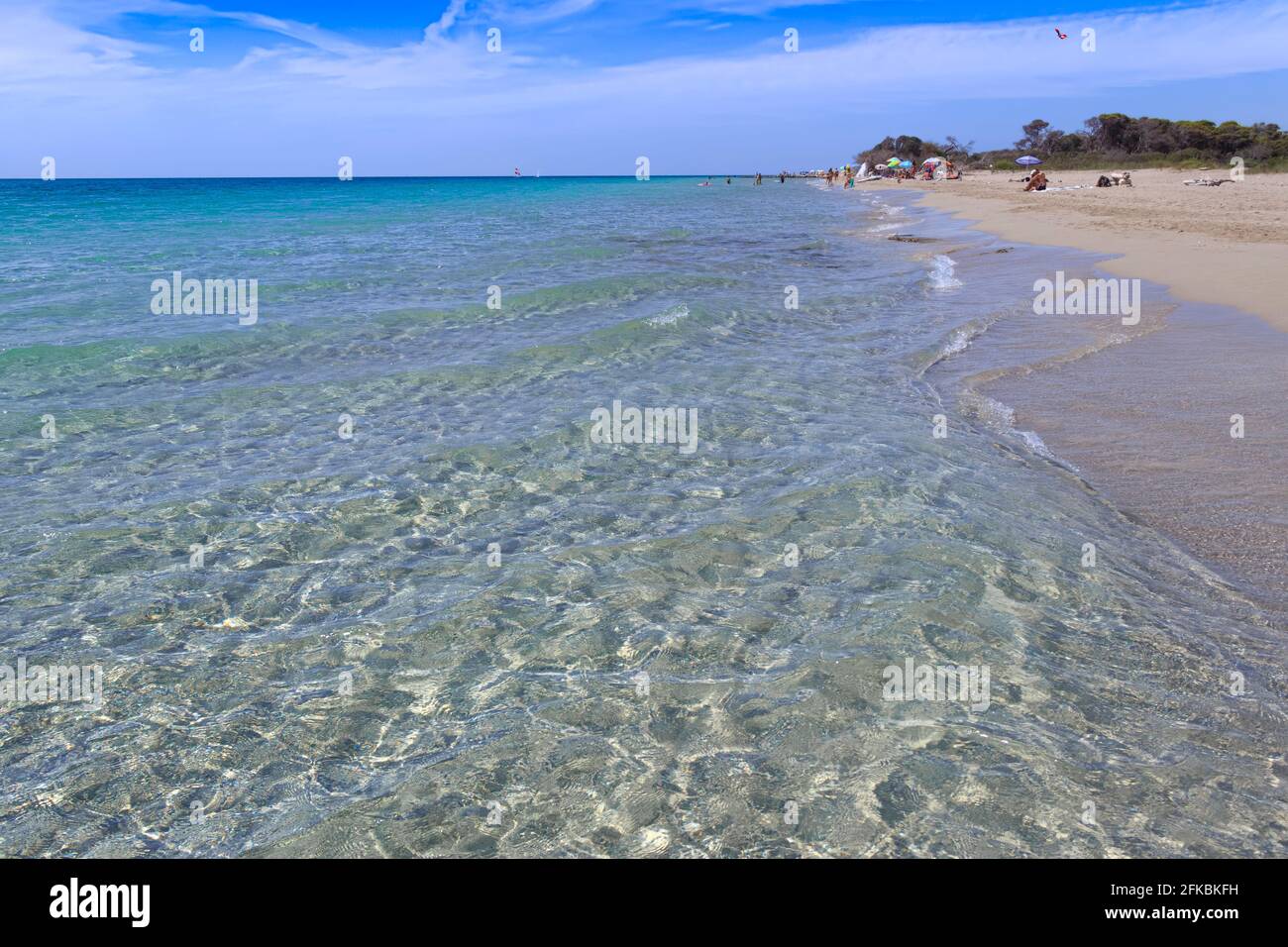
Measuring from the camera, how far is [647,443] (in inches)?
369

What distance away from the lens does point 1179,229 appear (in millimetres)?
27516

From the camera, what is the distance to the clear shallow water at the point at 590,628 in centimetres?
399

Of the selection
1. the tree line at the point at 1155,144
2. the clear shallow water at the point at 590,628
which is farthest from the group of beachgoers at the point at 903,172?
the clear shallow water at the point at 590,628

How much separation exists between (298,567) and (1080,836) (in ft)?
18.5

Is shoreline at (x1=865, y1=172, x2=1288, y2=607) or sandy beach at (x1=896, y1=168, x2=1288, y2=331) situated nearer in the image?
shoreline at (x1=865, y1=172, x2=1288, y2=607)

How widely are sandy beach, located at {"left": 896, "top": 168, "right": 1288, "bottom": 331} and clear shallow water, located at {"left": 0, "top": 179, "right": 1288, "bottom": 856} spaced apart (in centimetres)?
1061

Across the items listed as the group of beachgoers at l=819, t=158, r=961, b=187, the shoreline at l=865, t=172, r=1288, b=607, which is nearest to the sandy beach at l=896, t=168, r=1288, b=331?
the shoreline at l=865, t=172, r=1288, b=607

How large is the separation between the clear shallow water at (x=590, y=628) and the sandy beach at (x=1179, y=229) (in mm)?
10608

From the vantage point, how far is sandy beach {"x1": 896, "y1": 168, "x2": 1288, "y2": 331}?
17.8 meters

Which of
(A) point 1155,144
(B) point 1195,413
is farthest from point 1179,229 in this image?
(A) point 1155,144

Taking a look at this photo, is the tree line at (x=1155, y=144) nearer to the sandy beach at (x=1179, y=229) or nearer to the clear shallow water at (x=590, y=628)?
the sandy beach at (x=1179, y=229)

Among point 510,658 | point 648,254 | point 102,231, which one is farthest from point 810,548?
point 102,231

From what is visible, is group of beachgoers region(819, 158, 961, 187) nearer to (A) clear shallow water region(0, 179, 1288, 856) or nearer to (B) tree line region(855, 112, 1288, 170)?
(B) tree line region(855, 112, 1288, 170)

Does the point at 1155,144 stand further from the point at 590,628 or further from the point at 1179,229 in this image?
the point at 590,628
